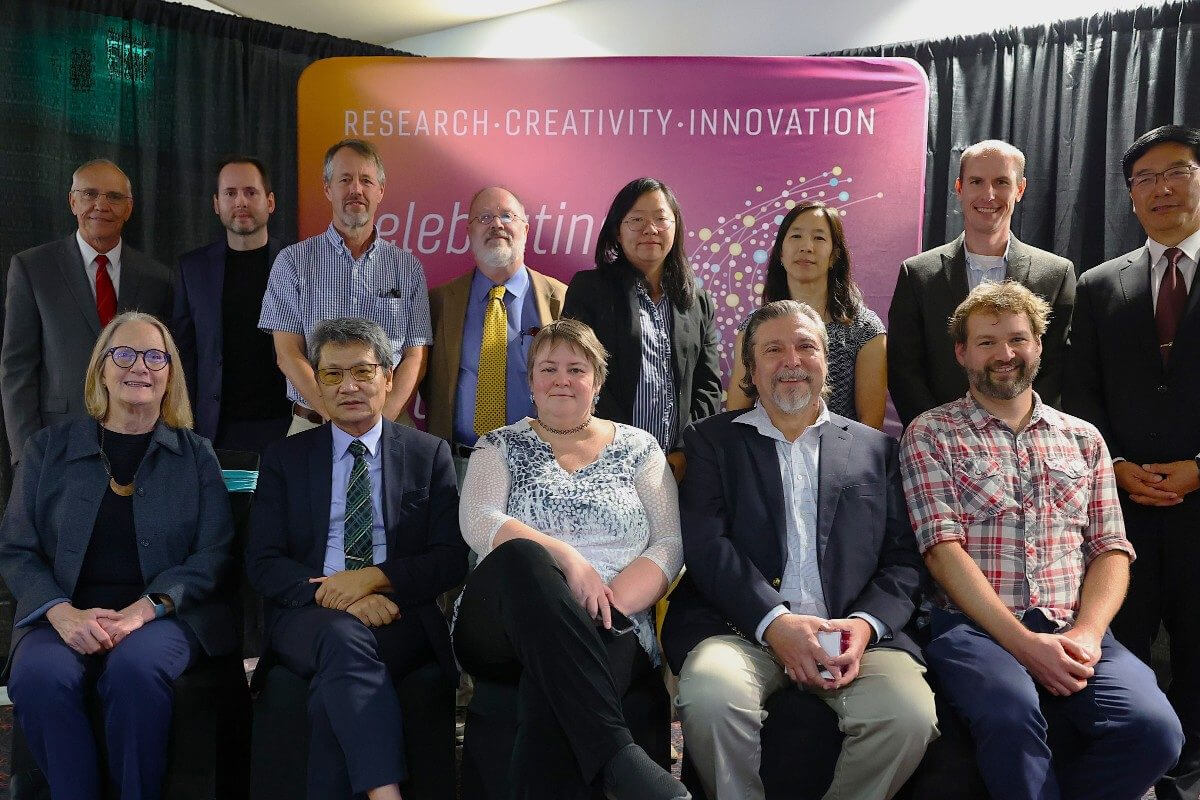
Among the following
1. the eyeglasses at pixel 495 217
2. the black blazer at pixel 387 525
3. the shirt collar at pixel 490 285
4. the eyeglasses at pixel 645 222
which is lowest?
the black blazer at pixel 387 525

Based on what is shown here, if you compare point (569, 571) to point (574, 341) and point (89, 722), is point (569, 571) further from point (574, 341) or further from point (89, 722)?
point (89, 722)

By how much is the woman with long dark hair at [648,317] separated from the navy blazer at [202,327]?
135 centimetres

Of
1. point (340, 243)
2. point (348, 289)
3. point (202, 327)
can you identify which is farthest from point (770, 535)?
point (202, 327)

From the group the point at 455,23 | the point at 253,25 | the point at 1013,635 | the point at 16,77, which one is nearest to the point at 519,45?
the point at 455,23

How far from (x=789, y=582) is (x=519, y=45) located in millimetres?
3792

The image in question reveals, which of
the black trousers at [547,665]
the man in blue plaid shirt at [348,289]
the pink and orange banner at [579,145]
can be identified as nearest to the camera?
the black trousers at [547,665]

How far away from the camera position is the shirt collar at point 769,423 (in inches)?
111

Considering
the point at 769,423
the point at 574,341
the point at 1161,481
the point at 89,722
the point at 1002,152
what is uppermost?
the point at 1002,152

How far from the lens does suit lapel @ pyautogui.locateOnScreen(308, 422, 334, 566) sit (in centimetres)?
285

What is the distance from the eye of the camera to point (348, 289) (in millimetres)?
3717

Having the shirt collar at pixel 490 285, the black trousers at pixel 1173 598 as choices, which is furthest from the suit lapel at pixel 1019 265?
the shirt collar at pixel 490 285

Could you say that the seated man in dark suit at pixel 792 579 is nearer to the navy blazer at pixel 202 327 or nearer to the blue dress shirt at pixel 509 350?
the blue dress shirt at pixel 509 350

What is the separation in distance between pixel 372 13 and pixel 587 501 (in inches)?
139

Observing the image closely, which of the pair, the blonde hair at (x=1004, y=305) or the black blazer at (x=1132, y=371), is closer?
the blonde hair at (x=1004, y=305)
